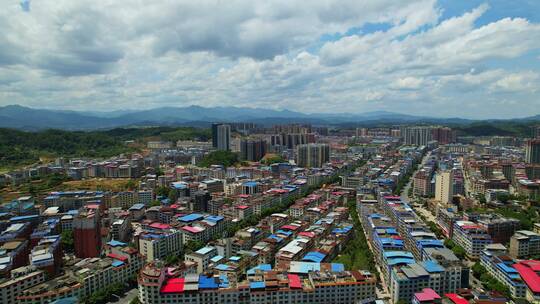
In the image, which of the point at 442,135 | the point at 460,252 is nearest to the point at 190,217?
the point at 460,252

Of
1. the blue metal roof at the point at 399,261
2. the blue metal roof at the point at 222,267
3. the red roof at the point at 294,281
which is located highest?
the blue metal roof at the point at 399,261

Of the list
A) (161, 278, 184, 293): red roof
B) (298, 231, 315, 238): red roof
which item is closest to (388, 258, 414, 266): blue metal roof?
(298, 231, 315, 238): red roof

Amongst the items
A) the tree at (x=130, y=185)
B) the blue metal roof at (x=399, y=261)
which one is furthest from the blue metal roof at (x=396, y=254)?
the tree at (x=130, y=185)

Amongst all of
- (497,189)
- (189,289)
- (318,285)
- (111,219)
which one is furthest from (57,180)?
(497,189)

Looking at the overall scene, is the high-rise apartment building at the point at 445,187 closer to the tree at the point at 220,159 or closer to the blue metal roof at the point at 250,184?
the blue metal roof at the point at 250,184

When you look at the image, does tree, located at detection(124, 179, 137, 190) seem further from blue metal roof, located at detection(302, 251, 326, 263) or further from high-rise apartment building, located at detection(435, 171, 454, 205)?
high-rise apartment building, located at detection(435, 171, 454, 205)

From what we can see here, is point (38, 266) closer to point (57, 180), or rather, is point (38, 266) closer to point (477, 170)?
point (57, 180)

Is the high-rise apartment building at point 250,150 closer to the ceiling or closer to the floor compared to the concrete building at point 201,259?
closer to the ceiling
